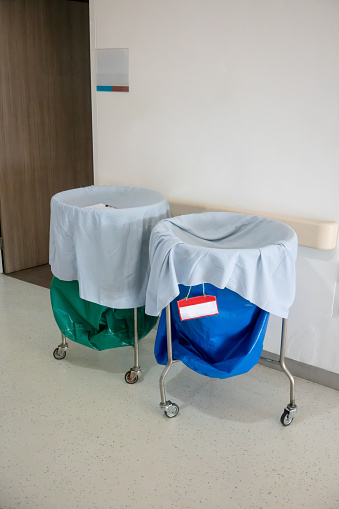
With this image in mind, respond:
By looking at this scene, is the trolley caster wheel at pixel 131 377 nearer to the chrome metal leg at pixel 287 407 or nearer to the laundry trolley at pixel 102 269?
the laundry trolley at pixel 102 269

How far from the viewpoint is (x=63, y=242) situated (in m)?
2.68

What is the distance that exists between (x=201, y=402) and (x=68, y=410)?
2.26 feet

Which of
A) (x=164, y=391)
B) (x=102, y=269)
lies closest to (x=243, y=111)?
(x=102, y=269)

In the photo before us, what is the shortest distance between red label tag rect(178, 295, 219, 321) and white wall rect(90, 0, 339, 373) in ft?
2.47

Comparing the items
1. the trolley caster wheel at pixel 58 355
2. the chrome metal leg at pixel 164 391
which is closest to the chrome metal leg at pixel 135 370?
the chrome metal leg at pixel 164 391

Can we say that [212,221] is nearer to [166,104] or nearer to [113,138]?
[166,104]

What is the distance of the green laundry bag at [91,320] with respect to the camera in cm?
285

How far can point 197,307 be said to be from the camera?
2.25m

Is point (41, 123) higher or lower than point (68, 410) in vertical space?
higher

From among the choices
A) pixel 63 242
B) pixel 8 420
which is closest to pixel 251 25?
pixel 63 242

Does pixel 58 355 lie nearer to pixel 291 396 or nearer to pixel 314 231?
pixel 291 396

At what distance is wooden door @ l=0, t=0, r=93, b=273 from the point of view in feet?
13.4

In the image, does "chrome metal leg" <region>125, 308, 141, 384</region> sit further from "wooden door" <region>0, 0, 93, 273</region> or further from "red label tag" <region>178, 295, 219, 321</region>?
"wooden door" <region>0, 0, 93, 273</region>

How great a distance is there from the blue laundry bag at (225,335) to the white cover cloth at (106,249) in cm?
36
